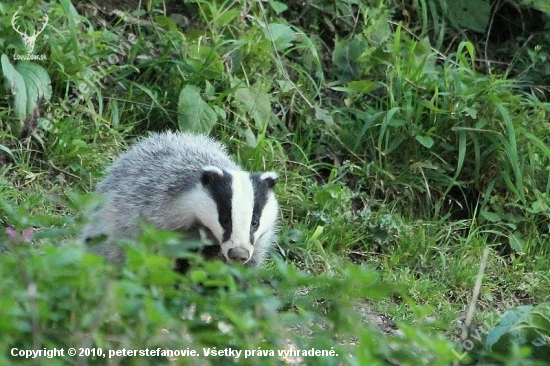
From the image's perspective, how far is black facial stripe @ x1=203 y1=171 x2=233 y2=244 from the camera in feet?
14.4

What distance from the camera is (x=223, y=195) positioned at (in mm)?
4441

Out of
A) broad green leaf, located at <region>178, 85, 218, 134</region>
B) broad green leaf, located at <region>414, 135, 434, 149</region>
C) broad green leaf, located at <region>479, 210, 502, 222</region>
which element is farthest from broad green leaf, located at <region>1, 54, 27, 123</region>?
broad green leaf, located at <region>479, 210, 502, 222</region>

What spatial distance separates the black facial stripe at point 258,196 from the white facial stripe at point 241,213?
46 mm

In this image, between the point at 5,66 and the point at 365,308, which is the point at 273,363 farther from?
the point at 5,66

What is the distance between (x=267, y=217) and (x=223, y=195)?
282 mm

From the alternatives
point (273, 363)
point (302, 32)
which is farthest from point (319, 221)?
point (273, 363)

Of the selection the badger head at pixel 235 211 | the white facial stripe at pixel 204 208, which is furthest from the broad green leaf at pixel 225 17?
the white facial stripe at pixel 204 208

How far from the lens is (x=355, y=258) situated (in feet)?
18.7

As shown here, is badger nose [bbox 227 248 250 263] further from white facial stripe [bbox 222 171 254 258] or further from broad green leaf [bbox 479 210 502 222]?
broad green leaf [bbox 479 210 502 222]

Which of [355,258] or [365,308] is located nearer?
[365,308]

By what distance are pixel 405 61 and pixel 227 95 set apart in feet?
4.15

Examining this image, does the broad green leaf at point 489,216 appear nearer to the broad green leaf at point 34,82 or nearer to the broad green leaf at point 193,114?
the broad green leaf at point 193,114

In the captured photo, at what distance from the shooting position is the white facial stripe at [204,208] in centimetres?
440

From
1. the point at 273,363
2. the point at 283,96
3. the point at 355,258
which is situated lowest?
the point at 355,258
